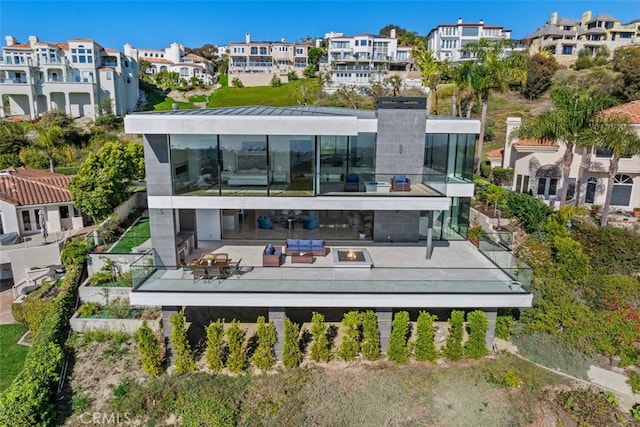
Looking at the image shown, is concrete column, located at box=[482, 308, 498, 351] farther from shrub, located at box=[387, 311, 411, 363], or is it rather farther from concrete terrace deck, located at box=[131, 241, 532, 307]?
shrub, located at box=[387, 311, 411, 363]

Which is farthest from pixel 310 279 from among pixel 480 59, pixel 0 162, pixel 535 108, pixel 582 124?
pixel 535 108

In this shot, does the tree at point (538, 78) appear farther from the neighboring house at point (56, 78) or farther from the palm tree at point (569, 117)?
the neighboring house at point (56, 78)


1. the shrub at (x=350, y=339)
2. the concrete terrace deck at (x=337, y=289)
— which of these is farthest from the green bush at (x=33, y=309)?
the shrub at (x=350, y=339)

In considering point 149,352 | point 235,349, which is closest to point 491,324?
point 235,349

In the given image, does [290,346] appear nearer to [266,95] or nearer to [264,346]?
[264,346]

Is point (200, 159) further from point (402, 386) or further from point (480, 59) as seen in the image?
point (480, 59)

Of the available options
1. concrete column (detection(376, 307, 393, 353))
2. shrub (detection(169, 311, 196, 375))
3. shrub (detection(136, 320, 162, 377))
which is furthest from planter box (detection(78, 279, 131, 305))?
concrete column (detection(376, 307, 393, 353))
